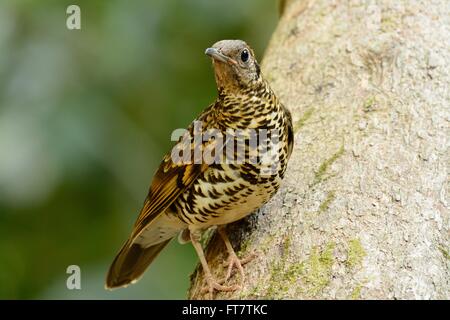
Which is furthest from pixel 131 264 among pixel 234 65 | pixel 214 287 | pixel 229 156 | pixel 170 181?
pixel 234 65

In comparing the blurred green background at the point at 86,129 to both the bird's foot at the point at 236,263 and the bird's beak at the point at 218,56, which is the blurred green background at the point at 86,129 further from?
the bird's beak at the point at 218,56

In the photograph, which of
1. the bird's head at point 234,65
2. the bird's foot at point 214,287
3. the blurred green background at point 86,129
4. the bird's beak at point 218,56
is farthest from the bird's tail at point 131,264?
the bird's beak at point 218,56

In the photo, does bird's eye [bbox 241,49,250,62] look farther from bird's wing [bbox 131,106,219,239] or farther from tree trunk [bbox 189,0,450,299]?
tree trunk [bbox 189,0,450,299]

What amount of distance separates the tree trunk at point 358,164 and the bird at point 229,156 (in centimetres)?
15

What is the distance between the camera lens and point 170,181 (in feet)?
12.2

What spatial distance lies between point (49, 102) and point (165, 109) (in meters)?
1.00

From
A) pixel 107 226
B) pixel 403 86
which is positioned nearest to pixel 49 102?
pixel 107 226

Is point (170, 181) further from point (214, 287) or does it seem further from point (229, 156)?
point (214, 287)

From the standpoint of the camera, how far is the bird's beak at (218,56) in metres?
3.33

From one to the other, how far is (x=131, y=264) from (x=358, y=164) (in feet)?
4.90

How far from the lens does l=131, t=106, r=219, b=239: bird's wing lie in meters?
3.60

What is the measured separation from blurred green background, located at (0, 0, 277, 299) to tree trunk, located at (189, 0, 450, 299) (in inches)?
26.2

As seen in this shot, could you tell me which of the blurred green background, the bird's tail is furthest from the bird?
the blurred green background
